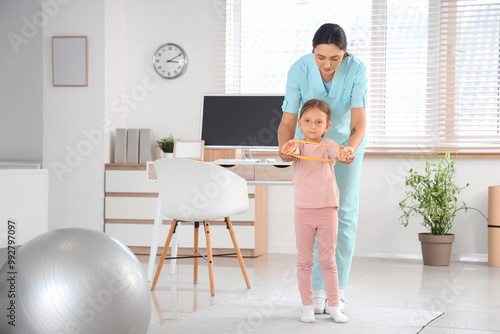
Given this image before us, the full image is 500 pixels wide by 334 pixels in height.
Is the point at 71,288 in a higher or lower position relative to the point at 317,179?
lower

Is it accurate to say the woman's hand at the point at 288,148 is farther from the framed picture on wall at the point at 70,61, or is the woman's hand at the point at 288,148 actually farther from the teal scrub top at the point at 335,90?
the framed picture on wall at the point at 70,61

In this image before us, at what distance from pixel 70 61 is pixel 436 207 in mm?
2925

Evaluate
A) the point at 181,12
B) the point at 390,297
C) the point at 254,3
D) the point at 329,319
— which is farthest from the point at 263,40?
the point at 329,319

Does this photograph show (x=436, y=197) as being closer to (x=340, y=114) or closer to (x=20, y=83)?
(x=340, y=114)

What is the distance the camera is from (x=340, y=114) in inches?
106

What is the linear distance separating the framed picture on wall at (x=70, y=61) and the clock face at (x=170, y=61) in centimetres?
59

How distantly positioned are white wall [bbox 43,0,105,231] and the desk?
0.10 meters

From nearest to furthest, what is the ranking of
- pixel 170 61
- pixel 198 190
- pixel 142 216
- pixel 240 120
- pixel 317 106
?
pixel 317 106 < pixel 198 190 < pixel 240 120 < pixel 142 216 < pixel 170 61

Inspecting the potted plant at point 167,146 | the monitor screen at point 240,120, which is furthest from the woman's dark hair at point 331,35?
the potted plant at point 167,146

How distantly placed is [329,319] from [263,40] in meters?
3.06

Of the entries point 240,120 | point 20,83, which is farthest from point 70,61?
point 240,120

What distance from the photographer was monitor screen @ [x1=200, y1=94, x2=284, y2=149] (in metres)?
4.28

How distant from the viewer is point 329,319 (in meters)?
2.57

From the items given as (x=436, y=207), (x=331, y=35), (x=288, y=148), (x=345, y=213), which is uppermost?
(x=331, y=35)
